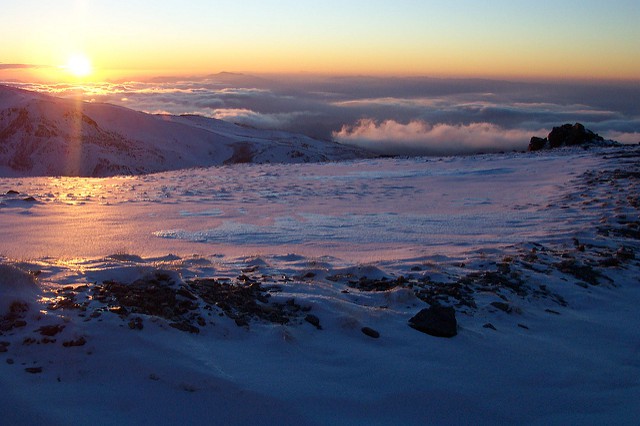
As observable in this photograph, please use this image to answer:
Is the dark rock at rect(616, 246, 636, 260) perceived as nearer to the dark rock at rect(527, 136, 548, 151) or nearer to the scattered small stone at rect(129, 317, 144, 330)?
the scattered small stone at rect(129, 317, 144, 330)

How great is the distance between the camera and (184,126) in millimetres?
54594

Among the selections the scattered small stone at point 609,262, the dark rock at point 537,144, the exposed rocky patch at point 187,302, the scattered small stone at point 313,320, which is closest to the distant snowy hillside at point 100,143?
the dark rock at point 537,144

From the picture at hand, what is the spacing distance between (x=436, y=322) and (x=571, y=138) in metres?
25.2

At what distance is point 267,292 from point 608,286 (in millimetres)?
3567

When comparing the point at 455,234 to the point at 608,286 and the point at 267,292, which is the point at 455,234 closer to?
the point at 608,286

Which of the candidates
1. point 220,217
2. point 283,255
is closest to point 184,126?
point 220,217

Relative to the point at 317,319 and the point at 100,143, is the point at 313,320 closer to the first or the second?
the point at 317,319

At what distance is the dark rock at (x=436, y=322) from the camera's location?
13.0 ft

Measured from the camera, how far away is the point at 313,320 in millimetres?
4055

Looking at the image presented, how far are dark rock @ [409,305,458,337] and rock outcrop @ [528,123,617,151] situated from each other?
2403 centimetres

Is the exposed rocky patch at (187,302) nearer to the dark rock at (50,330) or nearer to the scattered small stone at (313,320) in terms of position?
the scattered small stone at (313,320)

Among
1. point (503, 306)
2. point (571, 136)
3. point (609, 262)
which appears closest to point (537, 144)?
point (571, 136)

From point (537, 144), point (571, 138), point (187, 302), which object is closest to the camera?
point (187, 302)

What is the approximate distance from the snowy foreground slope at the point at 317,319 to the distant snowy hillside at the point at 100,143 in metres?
31.3
